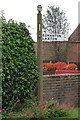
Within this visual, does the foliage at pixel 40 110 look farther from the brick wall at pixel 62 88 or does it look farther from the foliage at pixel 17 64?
the brick wall at pixel 62 88

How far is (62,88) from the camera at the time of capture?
9.64m

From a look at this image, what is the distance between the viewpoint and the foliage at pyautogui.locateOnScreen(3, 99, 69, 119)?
7.07m

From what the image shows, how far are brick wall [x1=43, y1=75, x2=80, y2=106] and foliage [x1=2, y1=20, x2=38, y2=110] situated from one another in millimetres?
1075

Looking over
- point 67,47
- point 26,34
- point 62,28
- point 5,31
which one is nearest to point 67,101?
point 26,34

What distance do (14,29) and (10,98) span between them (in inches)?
61.7

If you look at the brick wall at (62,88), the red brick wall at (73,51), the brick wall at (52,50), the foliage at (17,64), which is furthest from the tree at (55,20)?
the foliage at (17,64)

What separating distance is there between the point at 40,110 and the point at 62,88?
250 cm

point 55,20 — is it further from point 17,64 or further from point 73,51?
point 17,64

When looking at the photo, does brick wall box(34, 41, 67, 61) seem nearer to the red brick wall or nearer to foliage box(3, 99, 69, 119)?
the red brick wall

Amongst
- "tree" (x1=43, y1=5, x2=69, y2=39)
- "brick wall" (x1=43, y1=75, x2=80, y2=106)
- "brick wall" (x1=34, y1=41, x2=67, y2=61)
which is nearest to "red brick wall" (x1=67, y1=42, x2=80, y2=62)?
"brick wall" (x1=34, y1=41, x2=67, y2=61)

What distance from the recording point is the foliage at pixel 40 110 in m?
7.07

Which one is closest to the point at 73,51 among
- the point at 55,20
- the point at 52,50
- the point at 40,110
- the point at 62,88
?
the point at 52,50

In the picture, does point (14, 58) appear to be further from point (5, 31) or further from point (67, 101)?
point (67, 101)

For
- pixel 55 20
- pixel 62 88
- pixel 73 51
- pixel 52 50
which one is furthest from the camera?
pixel 55 20
